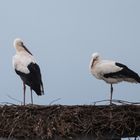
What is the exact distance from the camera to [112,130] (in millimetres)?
10695

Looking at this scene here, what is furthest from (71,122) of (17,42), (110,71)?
(17,42)

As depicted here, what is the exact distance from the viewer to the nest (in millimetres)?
10656

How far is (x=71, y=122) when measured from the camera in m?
10.7

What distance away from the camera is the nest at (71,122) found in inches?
420

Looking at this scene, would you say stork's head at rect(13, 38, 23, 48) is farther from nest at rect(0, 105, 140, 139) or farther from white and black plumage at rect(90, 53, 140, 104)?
nest at rect(0, 105, 140, 139)

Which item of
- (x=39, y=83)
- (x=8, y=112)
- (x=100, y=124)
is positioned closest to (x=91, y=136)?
(x=100, y=124)

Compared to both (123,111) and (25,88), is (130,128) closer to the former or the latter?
(123,111)

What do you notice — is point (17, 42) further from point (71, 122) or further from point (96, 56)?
point (71, 122)

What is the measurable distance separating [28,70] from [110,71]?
5.71 feet

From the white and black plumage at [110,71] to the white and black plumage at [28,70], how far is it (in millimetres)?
1335

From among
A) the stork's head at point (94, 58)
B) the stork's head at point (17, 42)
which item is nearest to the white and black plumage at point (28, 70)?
the stork's head at point (17, 42)

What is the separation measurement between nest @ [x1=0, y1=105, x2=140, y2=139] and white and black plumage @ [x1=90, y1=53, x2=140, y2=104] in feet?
8.15

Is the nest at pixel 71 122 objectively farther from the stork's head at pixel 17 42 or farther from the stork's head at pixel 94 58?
the stork's head at pixel 17 42

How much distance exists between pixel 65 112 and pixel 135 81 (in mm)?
3083
